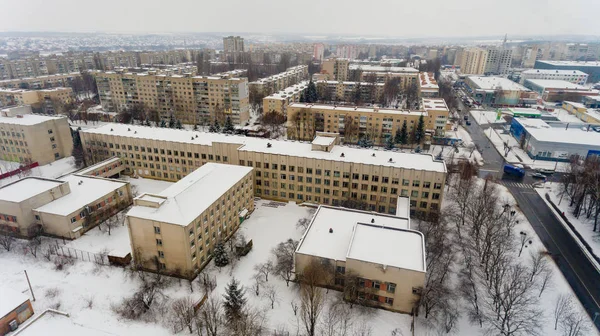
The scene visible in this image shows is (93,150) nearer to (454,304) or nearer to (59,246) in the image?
(59,246)

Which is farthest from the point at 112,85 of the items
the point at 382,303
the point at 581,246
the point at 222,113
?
the point at 581,246

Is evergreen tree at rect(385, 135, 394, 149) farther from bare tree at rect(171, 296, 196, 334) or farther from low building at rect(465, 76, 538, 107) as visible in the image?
low building at rect(465, 76, 538, 107)

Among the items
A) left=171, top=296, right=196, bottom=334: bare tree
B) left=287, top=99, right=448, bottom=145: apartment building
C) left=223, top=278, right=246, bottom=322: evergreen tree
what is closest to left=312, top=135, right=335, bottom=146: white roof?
left=287, top=99, right=448, bottom=145: apartment building

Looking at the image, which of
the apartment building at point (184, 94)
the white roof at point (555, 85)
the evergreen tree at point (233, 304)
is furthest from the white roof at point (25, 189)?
the white roof at point (555, 85)

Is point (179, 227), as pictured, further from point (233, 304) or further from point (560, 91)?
point (560, 91)

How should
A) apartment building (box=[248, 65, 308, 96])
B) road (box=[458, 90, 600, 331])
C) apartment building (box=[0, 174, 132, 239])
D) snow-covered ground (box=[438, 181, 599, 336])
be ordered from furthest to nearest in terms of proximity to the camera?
apartment building (box=[248, 65, 308, 96]) < apartment building (box=[0, 174, 132, 239]) < road (box=[458, 90, 600, 331]) < snow-covered ground (box=[438, 181, 599, 336])
